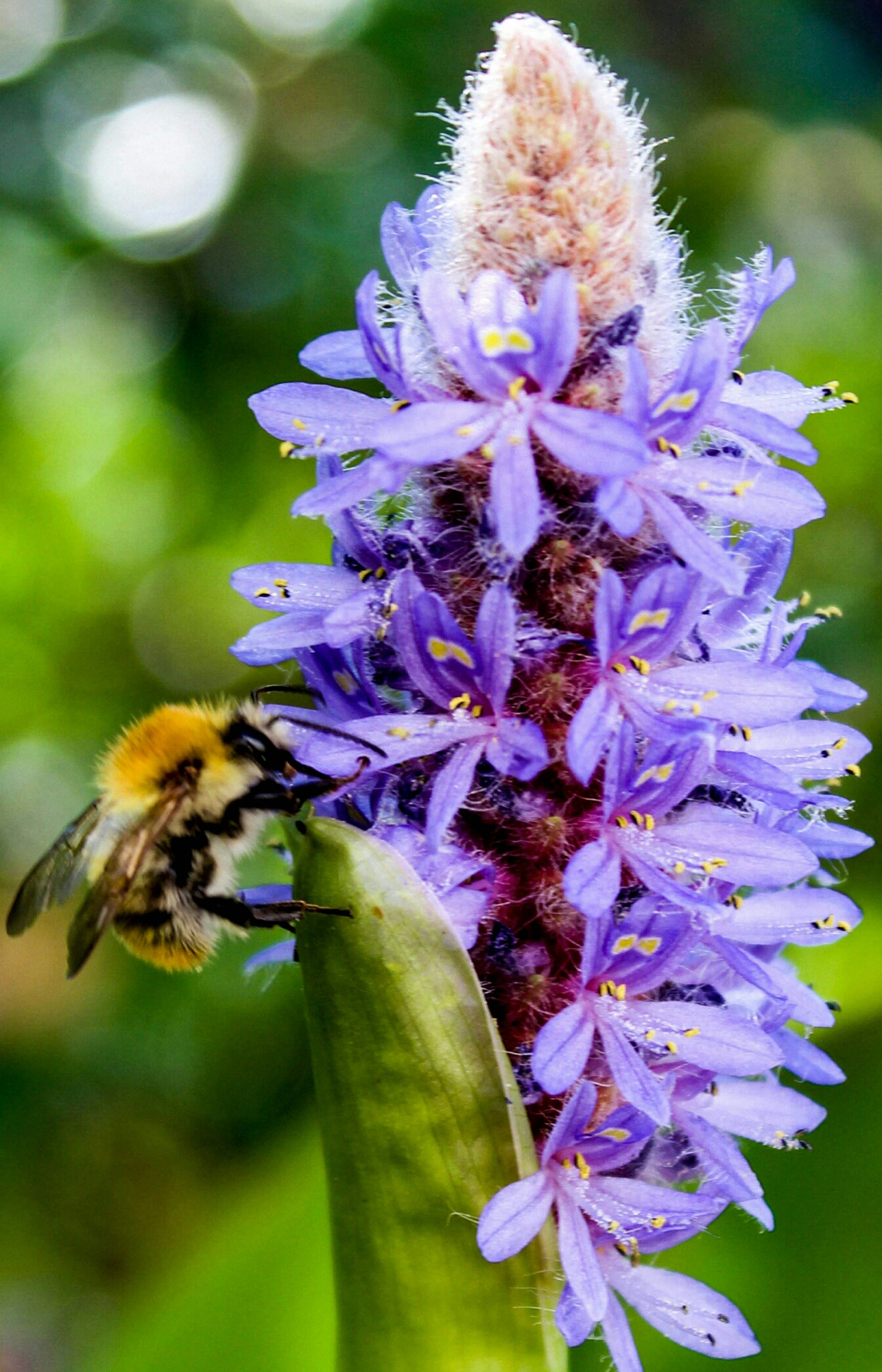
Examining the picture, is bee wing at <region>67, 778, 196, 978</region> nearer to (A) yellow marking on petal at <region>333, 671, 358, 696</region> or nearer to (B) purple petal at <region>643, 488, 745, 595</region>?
(A) yellow marking on petal at <region>333, 671, 358, 696</region>

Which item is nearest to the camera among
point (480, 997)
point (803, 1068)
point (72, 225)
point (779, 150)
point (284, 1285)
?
point (480, 997)

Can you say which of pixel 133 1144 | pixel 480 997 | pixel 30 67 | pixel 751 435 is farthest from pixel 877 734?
pixel 30 67

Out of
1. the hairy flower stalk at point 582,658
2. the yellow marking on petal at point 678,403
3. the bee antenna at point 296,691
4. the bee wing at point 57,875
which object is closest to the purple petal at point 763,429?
the hairy flower stalk at point 582,658

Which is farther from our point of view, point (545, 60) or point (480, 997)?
point (545, 60)

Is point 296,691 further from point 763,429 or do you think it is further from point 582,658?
point 763,429

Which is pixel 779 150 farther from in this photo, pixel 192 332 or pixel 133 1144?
pixel 133 1144

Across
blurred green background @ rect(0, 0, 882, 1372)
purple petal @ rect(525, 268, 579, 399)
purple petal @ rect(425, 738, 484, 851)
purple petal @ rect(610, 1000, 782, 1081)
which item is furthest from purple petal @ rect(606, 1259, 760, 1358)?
blurred green background @ rect(0, 0, 882, 1372)

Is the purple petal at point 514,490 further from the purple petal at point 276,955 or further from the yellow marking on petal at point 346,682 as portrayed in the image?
the purple petal at point 276,955
